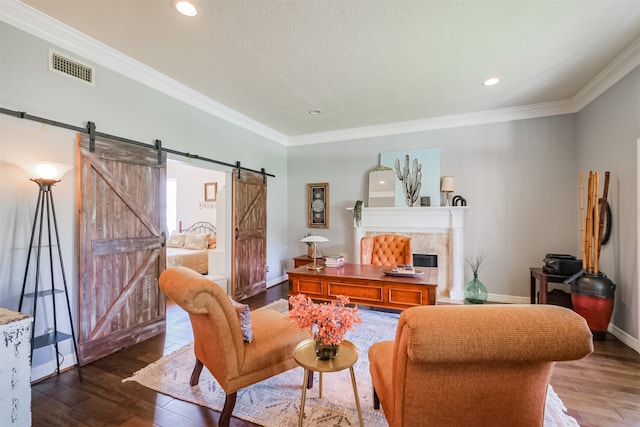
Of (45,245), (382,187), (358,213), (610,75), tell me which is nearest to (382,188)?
(382,187)

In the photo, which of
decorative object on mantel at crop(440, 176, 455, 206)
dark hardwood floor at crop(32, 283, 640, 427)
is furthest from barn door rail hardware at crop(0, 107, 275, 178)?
decorative object on mantel at crop(440, 176, 455, 206)

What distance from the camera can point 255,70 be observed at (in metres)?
3.12

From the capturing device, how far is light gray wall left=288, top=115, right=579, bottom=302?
4.06 metres

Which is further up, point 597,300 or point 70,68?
point 70,68

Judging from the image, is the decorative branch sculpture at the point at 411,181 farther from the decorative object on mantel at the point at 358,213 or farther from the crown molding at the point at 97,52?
the crown molding at the point at 97,52

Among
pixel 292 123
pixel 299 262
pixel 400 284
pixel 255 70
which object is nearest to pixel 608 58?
pixel 400 284

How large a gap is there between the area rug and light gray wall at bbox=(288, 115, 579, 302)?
2.52 metres

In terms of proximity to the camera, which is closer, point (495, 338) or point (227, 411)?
point (495, 338)

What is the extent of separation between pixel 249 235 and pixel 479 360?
407 cm

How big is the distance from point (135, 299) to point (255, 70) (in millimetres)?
2786

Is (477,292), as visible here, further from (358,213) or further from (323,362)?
(323,362)

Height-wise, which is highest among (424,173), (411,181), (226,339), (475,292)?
(424,173)

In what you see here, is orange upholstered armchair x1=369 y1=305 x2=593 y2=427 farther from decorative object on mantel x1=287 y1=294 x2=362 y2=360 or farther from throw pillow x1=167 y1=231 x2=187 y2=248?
throw pillow x1=167 y1=231 x2=187 y2=248

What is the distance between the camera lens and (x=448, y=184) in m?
4.49
